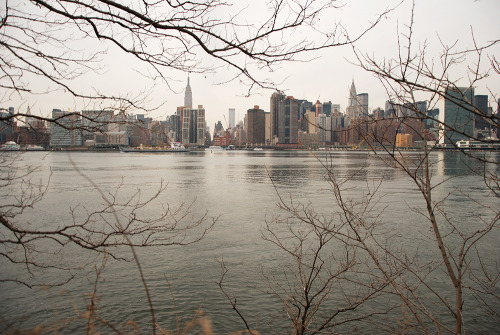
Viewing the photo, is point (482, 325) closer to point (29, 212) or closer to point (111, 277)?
point (111, 277)

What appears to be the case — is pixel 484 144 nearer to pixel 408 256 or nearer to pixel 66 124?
pixel 66 124

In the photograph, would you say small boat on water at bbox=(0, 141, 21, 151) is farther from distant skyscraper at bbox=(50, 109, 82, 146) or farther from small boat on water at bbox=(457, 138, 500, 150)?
small boat on water at bbox=(457, 138, 500, 150)

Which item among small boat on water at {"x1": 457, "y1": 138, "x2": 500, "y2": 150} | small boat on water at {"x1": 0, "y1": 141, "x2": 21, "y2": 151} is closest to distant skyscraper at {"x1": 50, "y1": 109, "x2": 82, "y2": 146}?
small boat on water at {"x1": 0, "y1": 141, "x2": 21, "y2": 151}

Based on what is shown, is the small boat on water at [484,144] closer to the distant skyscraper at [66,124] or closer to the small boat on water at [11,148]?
the distant skyscraper at [66,124]

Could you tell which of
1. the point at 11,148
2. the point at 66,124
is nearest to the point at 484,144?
the point at 66,124

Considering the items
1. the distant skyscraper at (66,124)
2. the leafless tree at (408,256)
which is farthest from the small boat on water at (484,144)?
the distant skyscraper at (66,124)

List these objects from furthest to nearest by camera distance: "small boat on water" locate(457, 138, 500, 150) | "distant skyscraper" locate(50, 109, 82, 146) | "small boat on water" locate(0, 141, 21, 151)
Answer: "small boat on water" locate(0, 141, 21, 151) < "distant skyscraper" locate(50, 109, 82, 146) < "small boat on water" locate(457, 138, 500, 150)

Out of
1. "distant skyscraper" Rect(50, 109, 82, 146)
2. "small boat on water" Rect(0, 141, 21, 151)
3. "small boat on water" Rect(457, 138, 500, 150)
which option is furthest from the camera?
"small boat on water" Rect(0, 141, 21, 151)

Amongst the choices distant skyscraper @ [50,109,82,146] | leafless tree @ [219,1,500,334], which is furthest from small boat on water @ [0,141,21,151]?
leafless tree @ [219,1,500,334]

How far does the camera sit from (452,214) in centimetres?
1672

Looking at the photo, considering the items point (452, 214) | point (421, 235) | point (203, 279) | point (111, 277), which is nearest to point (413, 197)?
point (452, 214)

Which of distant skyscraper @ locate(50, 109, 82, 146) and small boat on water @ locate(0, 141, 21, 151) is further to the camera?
small boat on water @ locate(0, 141, 21, 151)

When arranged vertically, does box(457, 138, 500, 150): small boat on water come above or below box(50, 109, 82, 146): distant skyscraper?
below

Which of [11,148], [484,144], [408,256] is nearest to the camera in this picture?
[484,144]
